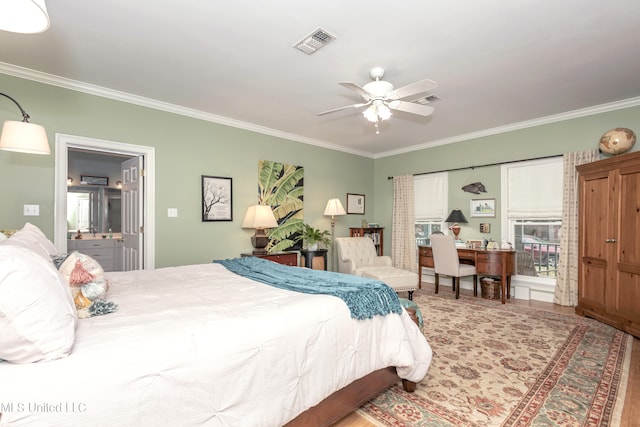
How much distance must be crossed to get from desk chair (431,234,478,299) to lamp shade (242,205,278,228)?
100 inches

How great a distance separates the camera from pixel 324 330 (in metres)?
1.64

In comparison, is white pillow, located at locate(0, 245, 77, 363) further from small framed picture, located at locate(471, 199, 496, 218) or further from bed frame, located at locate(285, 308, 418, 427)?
small framed picture, located at locate(471, 199, 496, 218)

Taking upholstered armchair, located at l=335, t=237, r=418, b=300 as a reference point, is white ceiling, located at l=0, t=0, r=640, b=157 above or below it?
above

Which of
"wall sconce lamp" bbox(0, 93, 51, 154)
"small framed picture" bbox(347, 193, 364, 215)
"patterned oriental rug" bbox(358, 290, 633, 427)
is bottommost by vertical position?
"patterned oriental rug" bbox(358, 290, 633, 427)

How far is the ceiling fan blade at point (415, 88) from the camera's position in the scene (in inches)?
97.9

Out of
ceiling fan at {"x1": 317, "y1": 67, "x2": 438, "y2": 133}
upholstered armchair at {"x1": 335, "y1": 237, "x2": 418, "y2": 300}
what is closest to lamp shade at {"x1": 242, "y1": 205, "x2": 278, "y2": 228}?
upholstered armchair at {"x1": 335, "y1": 237, "x2": 418, "y2": 300}

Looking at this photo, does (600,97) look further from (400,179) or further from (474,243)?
(400,179)

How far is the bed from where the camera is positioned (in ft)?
3.24

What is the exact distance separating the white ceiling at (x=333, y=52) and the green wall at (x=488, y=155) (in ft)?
A: 0.83

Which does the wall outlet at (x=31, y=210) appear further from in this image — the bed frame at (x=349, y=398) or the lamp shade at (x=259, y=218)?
the bed frame at (x=349, y=398)

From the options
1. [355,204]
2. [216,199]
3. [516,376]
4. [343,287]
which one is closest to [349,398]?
[343,287]

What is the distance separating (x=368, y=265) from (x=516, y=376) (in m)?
2.80

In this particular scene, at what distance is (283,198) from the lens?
16.9 feet

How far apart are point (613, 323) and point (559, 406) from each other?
2121mm
